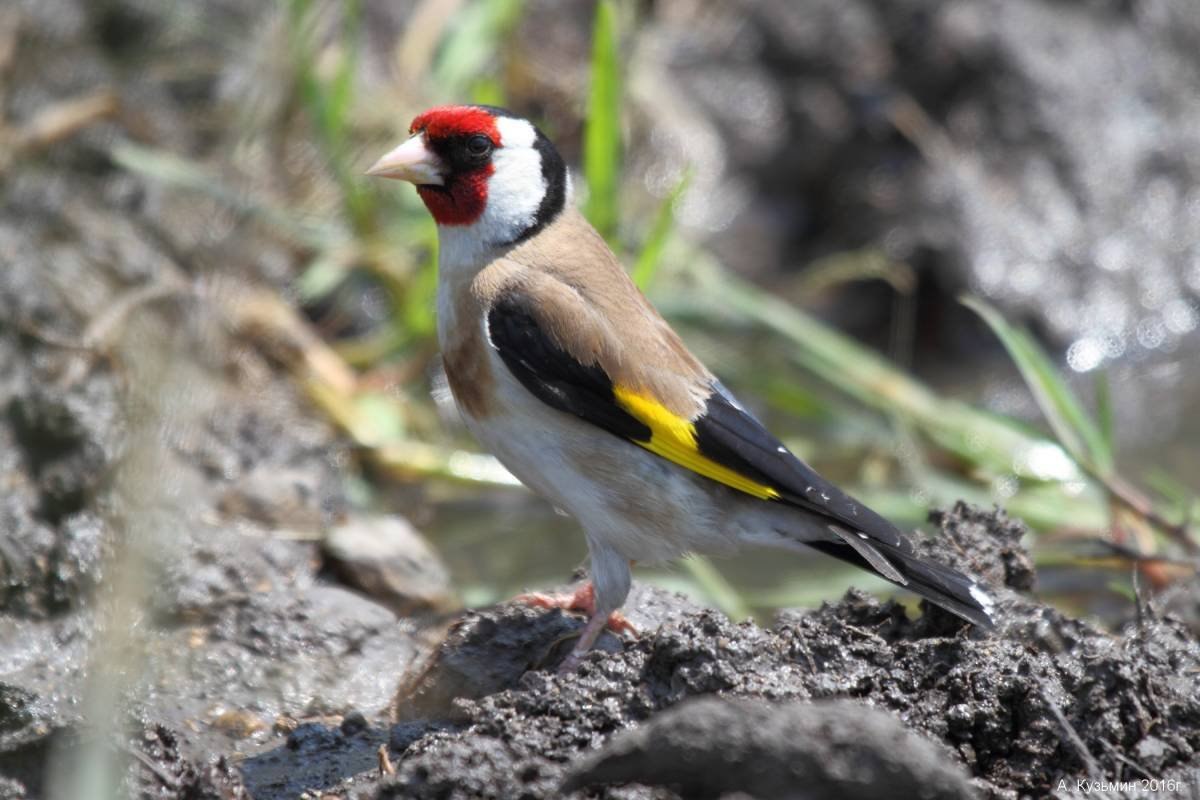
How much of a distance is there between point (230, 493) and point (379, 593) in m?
0.65

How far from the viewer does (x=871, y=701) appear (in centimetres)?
298

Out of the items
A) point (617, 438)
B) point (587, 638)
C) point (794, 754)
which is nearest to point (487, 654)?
point (587, 638)

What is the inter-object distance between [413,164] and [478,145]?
0.19 metres

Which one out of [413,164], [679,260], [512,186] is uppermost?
[679,260]

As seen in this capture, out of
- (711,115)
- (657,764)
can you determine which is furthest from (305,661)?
(711,115)

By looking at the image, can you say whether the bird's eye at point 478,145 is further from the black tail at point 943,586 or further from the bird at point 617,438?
the black tail at point 943,586

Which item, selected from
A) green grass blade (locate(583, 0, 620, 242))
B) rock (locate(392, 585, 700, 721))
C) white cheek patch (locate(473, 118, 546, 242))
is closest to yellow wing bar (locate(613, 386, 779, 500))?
rock (locate(392, 585, 700, 721))

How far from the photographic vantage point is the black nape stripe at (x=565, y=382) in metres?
3.56

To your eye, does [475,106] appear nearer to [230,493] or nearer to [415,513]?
[230,493]

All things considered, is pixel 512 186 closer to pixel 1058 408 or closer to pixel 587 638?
pixel 587 638

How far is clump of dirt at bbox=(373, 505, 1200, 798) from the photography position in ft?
9.02

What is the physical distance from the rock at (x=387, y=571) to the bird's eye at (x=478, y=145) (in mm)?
1415

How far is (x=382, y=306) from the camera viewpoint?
6.50 meters

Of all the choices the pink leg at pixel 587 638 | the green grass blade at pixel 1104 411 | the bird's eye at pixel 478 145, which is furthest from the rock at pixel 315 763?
the green grass blade at pixel 1104 411
